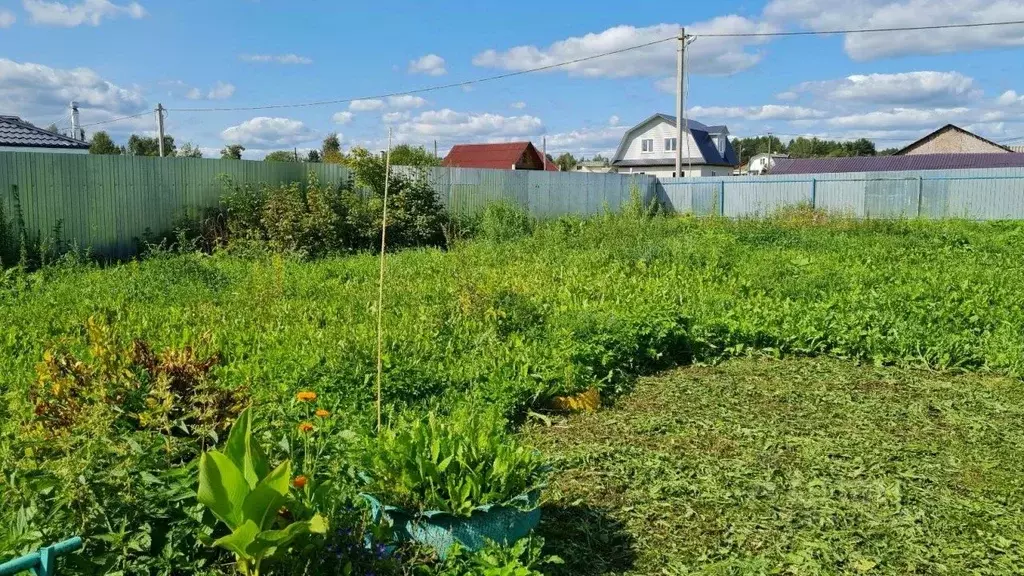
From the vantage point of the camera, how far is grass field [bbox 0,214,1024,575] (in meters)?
2.78

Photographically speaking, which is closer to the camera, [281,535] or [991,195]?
[281,535]

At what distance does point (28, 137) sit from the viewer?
12.5 m

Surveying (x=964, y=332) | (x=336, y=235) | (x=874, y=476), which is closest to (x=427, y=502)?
(x=874, y=476)

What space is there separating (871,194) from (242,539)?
19144mm

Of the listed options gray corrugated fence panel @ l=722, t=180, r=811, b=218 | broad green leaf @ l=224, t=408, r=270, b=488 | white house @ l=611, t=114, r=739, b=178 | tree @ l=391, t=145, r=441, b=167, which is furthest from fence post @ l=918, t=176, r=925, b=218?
white house @ l=611, t=114, r=739, b=178

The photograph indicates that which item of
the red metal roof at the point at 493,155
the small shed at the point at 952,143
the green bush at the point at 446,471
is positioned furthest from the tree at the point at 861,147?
the green bush at the point at 446,471

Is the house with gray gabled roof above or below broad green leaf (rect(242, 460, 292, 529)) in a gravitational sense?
above

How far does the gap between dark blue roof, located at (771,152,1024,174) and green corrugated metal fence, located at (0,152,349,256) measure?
29.3 meters

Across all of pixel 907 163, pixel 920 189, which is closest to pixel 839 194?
pixel 920 189

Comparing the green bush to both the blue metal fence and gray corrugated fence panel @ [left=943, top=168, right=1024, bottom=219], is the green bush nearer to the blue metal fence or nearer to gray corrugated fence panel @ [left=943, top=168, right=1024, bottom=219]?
the blue metal fence

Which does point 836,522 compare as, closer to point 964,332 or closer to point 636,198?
point 964,332

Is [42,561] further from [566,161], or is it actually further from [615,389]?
[566,161]

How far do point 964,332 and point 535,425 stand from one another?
12.4ft

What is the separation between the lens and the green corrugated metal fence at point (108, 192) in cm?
933
